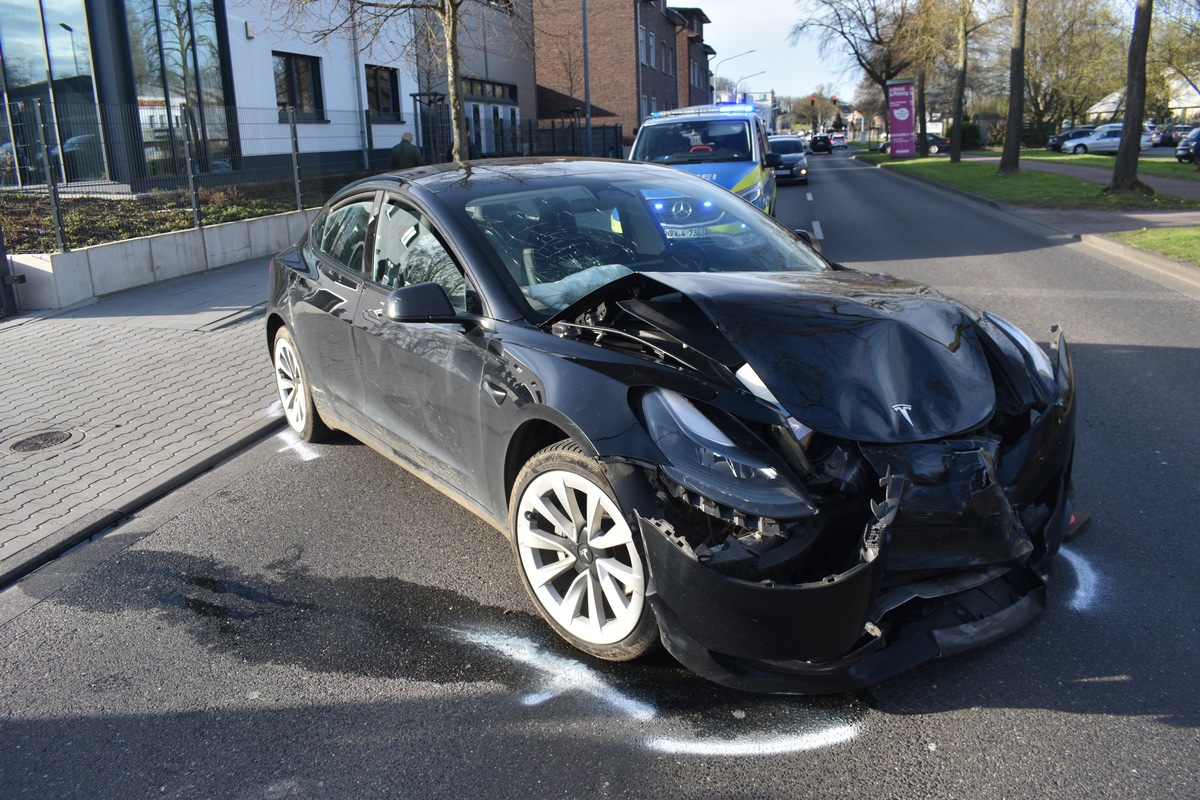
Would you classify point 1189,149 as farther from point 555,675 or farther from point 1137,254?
point 555,675

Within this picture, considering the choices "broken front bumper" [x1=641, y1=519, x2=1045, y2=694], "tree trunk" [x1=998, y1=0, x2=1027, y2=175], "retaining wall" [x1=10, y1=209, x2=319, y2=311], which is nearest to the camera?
"broken front bumper" [x1=641, y1=519, x2=1045, y2=694]

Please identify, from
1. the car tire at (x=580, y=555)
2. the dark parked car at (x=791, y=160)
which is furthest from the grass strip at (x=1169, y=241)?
the dark parked car at (x=791, y=160)

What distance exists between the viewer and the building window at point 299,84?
68.9 ft

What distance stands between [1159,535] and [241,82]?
1954cm

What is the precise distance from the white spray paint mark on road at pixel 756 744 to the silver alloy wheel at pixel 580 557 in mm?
392

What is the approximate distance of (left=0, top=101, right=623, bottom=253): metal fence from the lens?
10.8m

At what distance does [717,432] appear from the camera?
9.44ft

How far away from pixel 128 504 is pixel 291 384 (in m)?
1.23

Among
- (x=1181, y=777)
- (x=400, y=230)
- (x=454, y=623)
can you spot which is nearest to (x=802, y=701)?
(x=1181, y=777)

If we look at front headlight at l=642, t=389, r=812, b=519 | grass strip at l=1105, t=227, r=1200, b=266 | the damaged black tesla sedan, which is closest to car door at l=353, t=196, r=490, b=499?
the damaged black tesla sedan

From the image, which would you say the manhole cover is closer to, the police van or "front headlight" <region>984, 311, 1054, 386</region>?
"front headlight" <region>984, 311, 1054, 386</region>

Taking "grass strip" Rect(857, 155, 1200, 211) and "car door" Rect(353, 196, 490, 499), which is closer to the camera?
"car door" Rect(353, 196, 490, 499)

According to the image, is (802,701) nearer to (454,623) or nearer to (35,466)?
(454,623)

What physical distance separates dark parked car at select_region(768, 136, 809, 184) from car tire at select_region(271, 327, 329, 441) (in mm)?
19674
